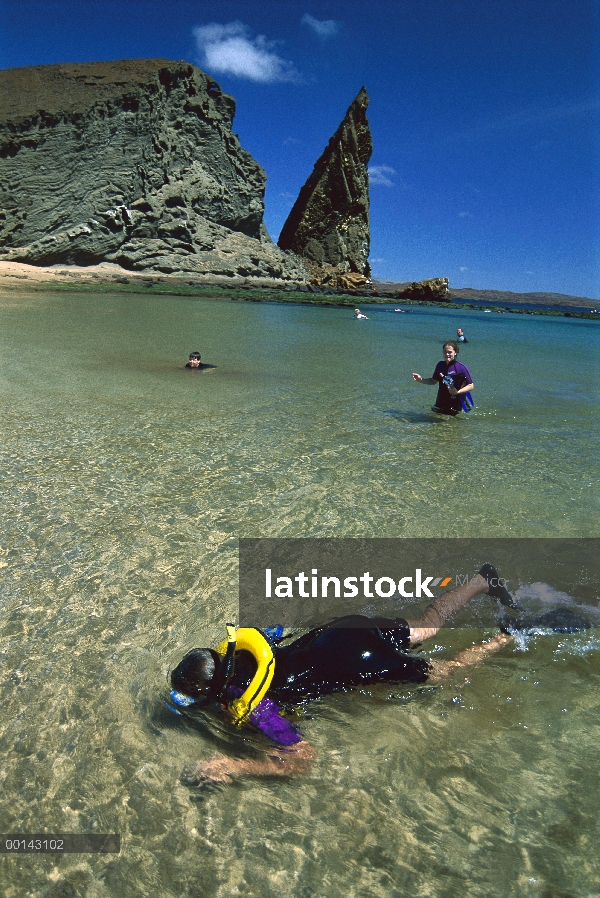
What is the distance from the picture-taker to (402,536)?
5.00m

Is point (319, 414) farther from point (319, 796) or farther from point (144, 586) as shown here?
point (319, 796)

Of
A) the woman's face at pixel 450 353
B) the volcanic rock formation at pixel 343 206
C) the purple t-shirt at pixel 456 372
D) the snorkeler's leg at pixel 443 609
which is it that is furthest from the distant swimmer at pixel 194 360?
the volcanic rock formation at pixel 343 206

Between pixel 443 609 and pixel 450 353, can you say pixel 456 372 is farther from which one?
pixel 443 609

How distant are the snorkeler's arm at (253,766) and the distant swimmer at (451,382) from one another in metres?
7.17

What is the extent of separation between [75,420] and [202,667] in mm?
6030

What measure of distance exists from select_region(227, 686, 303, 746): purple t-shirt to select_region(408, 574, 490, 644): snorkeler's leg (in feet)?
3.81

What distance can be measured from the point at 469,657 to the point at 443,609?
0.36 m

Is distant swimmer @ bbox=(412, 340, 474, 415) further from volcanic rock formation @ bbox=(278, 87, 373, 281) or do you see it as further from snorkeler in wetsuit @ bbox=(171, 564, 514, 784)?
volcanic rock formation @ bbox=(278, 87, 373, 281)

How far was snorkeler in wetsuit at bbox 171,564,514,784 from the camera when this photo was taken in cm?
267

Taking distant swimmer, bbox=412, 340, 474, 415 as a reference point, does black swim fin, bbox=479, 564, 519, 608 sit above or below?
below

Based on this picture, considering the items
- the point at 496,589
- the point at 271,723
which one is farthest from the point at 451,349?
the point at 271,723

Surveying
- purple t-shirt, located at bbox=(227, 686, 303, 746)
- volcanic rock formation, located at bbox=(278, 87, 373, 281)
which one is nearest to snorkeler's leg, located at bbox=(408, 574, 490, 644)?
purple t-shirt, located at bbox=(227, 686, 303, 746)

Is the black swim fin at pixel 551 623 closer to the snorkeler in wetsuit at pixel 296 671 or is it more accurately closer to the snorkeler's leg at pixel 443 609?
the snorkeler in wetsuit at pixel 296 671

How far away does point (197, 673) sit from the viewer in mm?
2723
